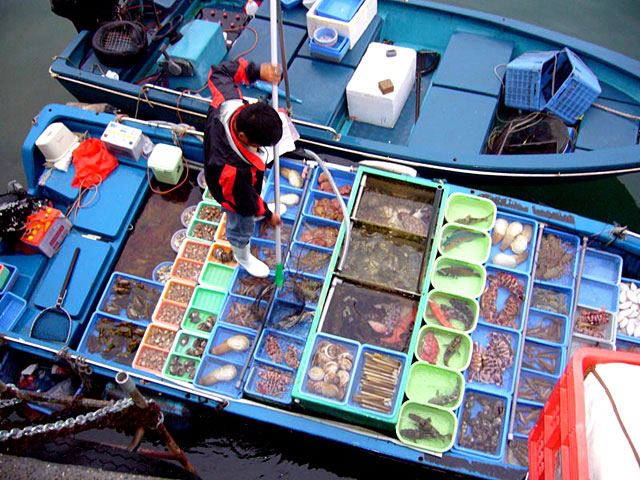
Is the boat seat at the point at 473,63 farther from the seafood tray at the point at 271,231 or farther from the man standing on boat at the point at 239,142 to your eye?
the man standing on boat at the point at 239,142

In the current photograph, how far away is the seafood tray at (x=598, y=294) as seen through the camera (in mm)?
4414

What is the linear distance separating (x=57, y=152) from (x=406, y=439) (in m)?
4.50

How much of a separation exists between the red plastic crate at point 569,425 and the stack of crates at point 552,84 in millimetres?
3464

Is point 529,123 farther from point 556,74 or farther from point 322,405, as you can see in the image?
point 322,405

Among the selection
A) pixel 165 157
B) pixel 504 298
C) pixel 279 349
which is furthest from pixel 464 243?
pixel 165 157

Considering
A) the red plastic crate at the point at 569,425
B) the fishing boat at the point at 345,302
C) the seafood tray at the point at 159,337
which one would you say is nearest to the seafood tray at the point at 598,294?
the fishing boat at the point at 345,302

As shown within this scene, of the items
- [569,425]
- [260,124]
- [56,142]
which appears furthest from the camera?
[56,142]

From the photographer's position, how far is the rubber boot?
434cm

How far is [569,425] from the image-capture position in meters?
2.40

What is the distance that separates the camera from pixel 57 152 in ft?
17.3

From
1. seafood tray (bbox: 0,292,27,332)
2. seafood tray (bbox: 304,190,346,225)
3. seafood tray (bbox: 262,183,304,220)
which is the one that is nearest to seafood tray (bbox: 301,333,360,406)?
seafood tray (bbox: 304,190,346,225)

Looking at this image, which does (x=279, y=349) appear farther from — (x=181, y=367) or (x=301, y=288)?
(x=181, y=367)

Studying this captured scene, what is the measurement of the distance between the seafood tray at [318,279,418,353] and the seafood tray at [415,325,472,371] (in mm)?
129

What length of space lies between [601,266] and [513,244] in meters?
0.88
